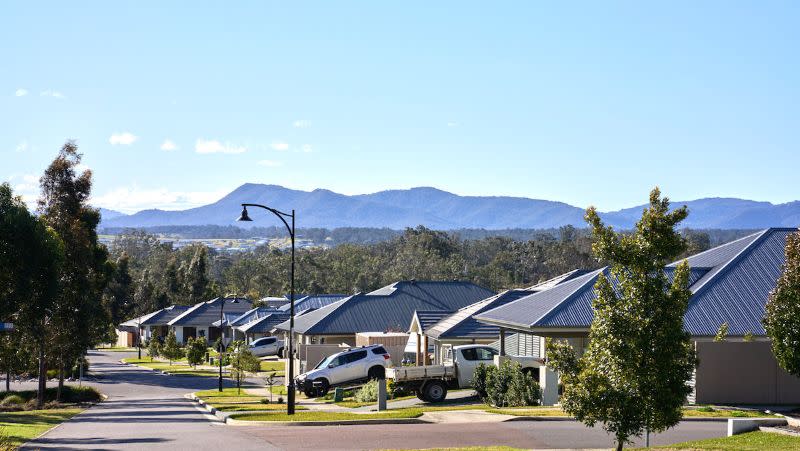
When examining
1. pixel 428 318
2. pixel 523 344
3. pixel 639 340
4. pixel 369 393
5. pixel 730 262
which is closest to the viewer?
pixel 639 340

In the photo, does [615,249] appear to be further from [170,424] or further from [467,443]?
[170,424]

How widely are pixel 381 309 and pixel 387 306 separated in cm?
80

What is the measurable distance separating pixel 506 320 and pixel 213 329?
257ft

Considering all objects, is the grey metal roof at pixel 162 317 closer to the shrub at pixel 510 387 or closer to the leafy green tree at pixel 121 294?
the leafy green tree at pixel 121 294

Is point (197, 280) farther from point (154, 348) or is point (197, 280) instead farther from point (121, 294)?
point (154, 348)

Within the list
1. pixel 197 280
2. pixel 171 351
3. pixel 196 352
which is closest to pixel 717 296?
pixel 196 352

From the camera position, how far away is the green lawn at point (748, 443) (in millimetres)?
20806

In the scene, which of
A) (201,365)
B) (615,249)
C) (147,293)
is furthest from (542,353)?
(147,293)

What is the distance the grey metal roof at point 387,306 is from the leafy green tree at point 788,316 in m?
41.8

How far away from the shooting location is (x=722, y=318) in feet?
114

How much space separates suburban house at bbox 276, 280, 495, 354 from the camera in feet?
214

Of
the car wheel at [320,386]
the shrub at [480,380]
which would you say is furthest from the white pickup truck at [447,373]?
the car wheel at [320,386]

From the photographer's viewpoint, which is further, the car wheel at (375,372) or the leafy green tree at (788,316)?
the car wheel at (375,372)

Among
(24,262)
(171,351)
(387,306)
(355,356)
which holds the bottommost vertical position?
(171,351)
